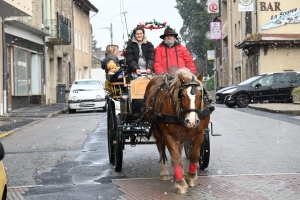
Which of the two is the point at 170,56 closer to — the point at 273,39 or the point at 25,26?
the point at 25,26

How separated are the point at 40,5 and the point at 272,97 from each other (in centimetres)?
1531

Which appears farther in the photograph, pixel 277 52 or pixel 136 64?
pixel 277 52

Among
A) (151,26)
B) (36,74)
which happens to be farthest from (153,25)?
(36,74)

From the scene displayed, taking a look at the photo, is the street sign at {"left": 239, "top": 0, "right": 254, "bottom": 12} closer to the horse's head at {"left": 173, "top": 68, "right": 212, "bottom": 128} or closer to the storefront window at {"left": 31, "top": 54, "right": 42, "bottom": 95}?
the storefront window at {"left": 31, "top": 54, "right": 42, "bottom": 95}

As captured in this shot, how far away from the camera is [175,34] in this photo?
927 cm

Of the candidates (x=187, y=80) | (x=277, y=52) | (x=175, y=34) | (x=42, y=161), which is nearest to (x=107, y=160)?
(x=42, y=161)

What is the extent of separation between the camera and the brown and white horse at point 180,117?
24.5 feet

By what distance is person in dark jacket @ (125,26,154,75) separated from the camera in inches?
382

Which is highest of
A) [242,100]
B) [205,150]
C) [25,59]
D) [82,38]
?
[82,38]

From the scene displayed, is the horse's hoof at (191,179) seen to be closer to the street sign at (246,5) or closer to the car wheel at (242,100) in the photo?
the car wheel at (242,100)

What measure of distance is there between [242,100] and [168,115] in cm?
2364

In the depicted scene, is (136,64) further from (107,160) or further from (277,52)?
(277,52)

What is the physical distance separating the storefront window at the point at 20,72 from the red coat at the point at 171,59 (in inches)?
882

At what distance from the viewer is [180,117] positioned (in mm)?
7688
